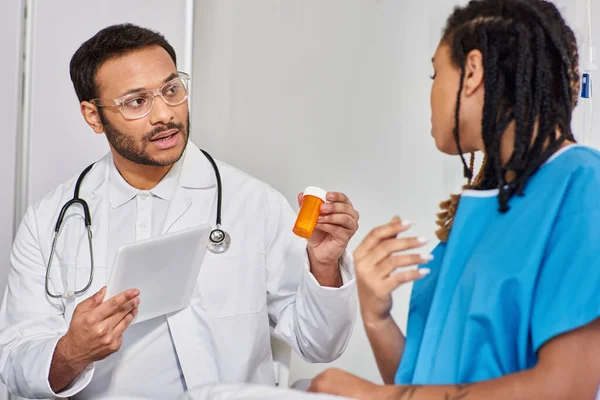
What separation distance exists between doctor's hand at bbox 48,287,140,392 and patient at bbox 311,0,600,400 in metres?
0.58

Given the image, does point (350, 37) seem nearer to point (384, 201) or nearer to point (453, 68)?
point (384, 201)

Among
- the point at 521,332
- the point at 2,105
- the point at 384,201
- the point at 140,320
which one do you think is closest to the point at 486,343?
the point at 521,332

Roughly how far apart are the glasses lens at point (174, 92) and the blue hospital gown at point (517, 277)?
0.89 m

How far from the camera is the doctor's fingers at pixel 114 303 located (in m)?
1.37

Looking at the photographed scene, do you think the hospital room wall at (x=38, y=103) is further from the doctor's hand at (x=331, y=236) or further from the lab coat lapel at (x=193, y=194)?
the doctor's hand at (x=331, y=236)

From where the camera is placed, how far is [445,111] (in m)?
0.96

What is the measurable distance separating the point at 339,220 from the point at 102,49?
0.75 meters

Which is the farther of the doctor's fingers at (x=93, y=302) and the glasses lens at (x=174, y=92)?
the glasses lens at (x=174, y=92)

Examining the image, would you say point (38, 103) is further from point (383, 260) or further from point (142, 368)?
point (383, 260)

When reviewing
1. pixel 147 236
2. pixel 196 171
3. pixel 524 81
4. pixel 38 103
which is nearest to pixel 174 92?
pixel 196 171

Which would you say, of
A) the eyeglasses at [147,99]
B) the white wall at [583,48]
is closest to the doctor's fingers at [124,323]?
the eyeglasses at [147,99]

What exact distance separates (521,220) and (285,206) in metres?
0.93

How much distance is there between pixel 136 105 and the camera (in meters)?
1.67

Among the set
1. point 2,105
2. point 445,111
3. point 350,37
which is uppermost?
point 350,37
